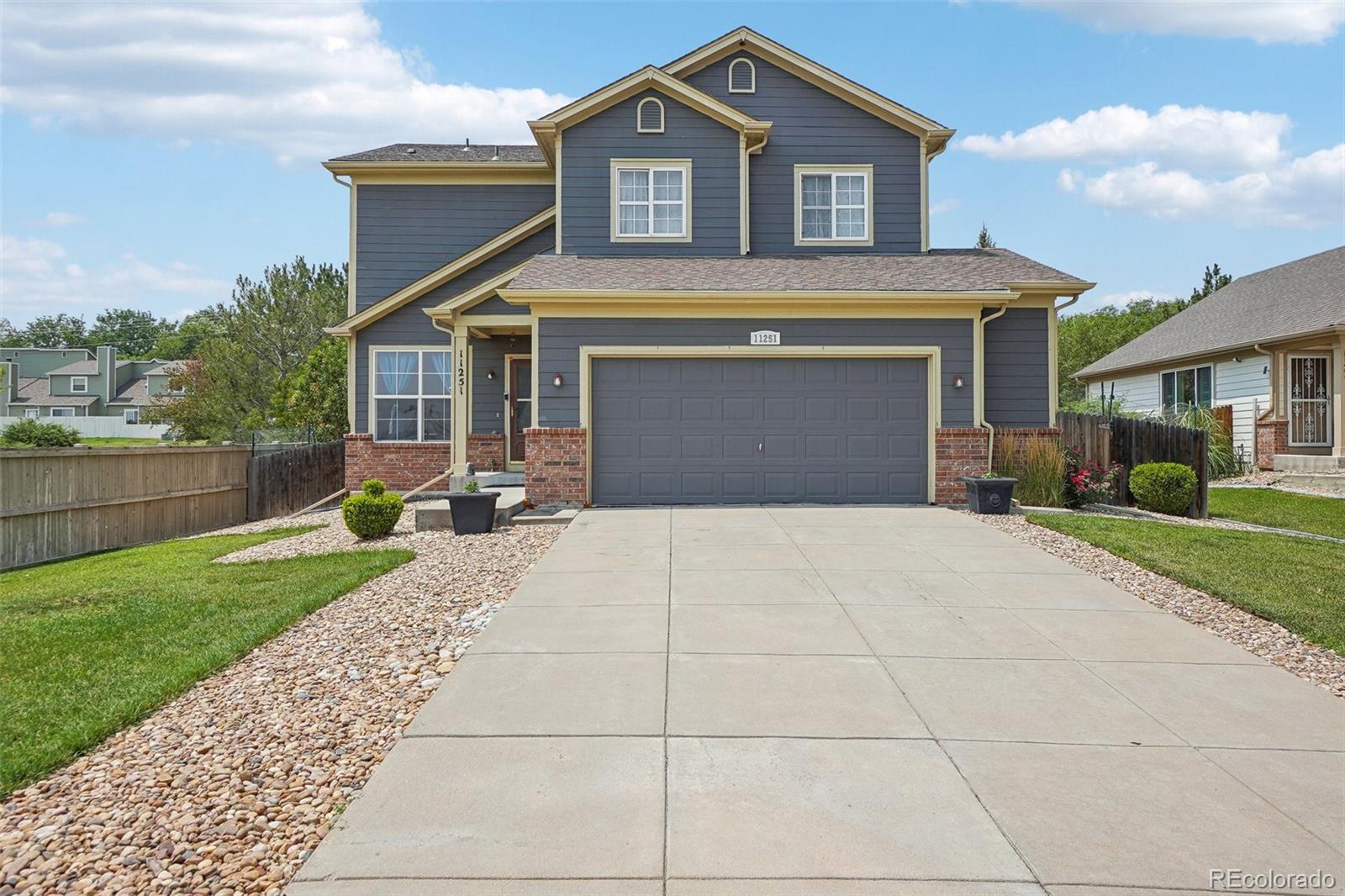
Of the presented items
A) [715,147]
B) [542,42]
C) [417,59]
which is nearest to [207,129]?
[417,59]

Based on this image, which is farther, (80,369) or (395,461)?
(80,369)

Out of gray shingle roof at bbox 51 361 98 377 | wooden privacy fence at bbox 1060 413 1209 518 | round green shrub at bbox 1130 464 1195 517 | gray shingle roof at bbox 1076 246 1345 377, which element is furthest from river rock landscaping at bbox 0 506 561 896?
gray shingle roof at bbox 51 361 98 377

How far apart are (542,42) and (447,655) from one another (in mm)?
11137

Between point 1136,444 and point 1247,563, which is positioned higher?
point 1136,444

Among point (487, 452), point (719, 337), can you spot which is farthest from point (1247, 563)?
point (487, 452)

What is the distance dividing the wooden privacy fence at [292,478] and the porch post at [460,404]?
3.52m

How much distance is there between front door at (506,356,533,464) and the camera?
1595cm

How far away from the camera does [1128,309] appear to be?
52469mm

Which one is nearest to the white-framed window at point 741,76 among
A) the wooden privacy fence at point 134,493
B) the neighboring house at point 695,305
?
the neighboring house at point 695,305

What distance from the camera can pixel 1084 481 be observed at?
12.8m

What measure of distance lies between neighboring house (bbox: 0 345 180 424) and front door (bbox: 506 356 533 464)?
159ft

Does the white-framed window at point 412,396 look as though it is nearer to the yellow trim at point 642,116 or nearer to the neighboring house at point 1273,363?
the yellow trim at point 642,116

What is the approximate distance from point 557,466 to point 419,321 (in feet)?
19.2

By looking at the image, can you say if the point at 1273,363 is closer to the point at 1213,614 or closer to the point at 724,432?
the point at 724,432
